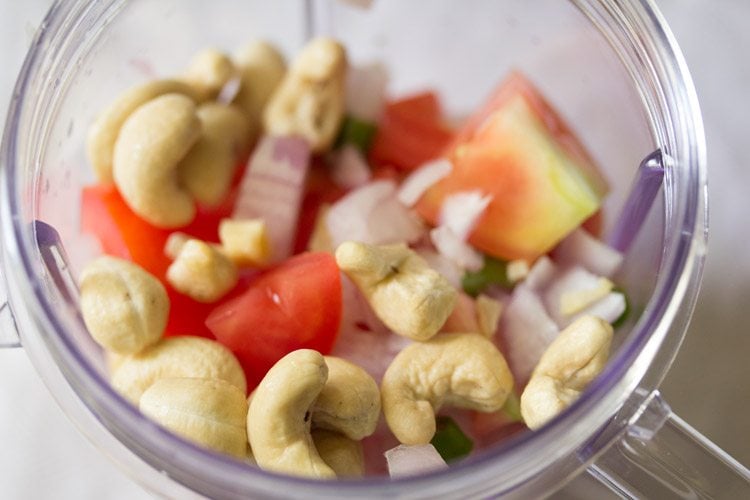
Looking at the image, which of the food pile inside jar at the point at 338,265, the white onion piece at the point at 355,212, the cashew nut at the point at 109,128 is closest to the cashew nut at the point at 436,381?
the food pile inside jar at the point at 338,265

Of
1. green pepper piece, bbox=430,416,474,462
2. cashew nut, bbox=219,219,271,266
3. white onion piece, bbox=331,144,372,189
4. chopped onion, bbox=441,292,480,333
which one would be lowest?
→ green pepper piece, bbox=430,416,474,462

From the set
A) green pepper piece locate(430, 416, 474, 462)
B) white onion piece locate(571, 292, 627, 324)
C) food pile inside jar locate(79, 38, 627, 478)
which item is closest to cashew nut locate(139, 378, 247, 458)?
food pile inside jar locate(79, 38, 627, 478)

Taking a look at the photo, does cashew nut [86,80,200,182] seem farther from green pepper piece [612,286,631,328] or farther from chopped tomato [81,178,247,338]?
green pepper piece [612,286,631,328]

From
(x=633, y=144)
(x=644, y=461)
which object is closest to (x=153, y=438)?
(x=644, y=461)

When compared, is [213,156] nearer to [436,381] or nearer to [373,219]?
[373,219]

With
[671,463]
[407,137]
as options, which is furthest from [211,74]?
[671,463]
